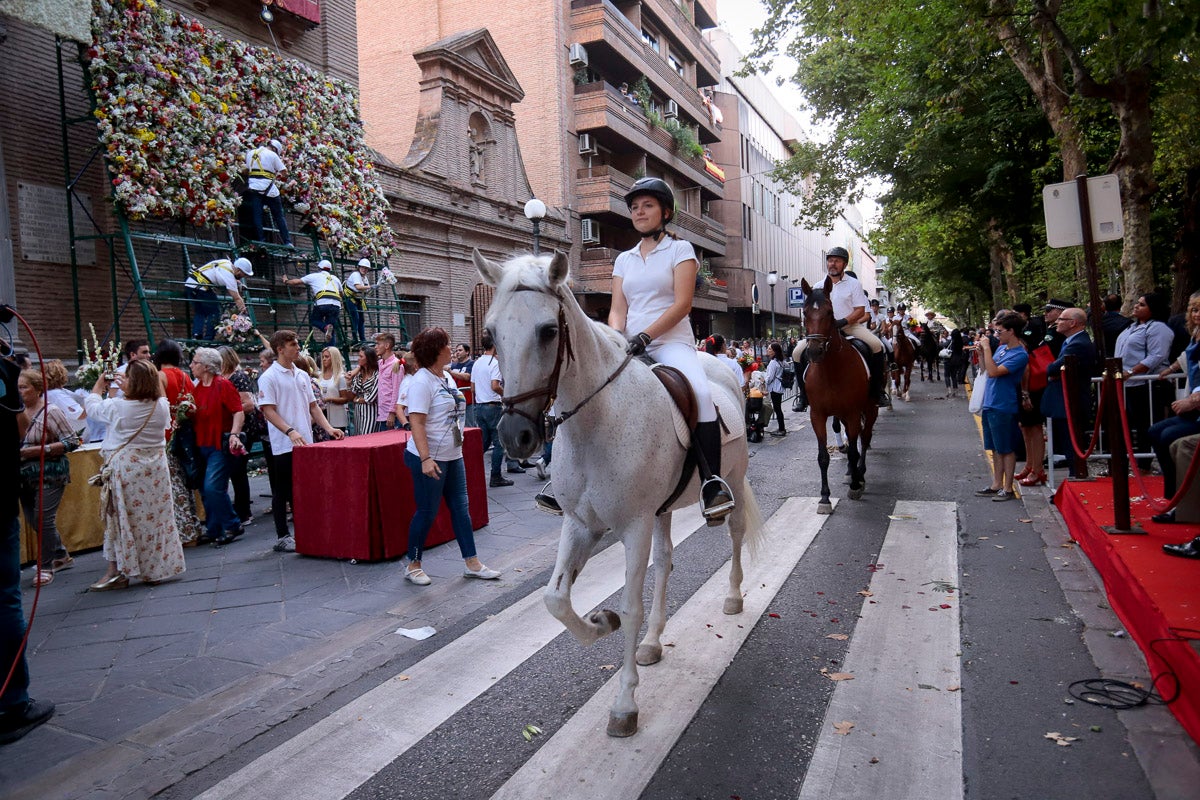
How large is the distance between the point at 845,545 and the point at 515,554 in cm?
297

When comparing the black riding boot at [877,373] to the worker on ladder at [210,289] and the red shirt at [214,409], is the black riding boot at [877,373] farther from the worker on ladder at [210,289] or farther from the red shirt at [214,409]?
the worker on ladder at [210,289]

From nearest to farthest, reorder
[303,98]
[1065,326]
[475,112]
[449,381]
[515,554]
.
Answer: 1. [449,381]
2. [515,554]
3. [1065,326]
4. [303,98]
5. [475,112]

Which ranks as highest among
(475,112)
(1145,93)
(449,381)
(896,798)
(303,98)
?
(475,112)

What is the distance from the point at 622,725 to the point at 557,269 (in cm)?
210

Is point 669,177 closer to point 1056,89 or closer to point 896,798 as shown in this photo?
point 1056,89

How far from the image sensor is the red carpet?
3.42 meters

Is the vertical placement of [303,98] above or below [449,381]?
above

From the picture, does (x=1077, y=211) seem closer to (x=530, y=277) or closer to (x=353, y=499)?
(x=530, y=277)

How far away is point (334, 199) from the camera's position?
1437 centimetres

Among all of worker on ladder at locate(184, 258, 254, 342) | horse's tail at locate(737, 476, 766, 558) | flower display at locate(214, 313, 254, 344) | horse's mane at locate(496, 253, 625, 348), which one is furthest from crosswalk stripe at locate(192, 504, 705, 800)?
worker on ladder at locate(184, 258, 254, 342)

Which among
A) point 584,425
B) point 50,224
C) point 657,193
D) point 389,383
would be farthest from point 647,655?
point 50,224

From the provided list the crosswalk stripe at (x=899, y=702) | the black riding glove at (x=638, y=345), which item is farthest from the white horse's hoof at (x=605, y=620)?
the black riding glove at (x=638, y=345)

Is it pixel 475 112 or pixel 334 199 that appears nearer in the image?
pixel 334 199

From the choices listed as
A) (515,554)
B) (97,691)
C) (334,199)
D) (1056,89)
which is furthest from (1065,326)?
(334,199)
